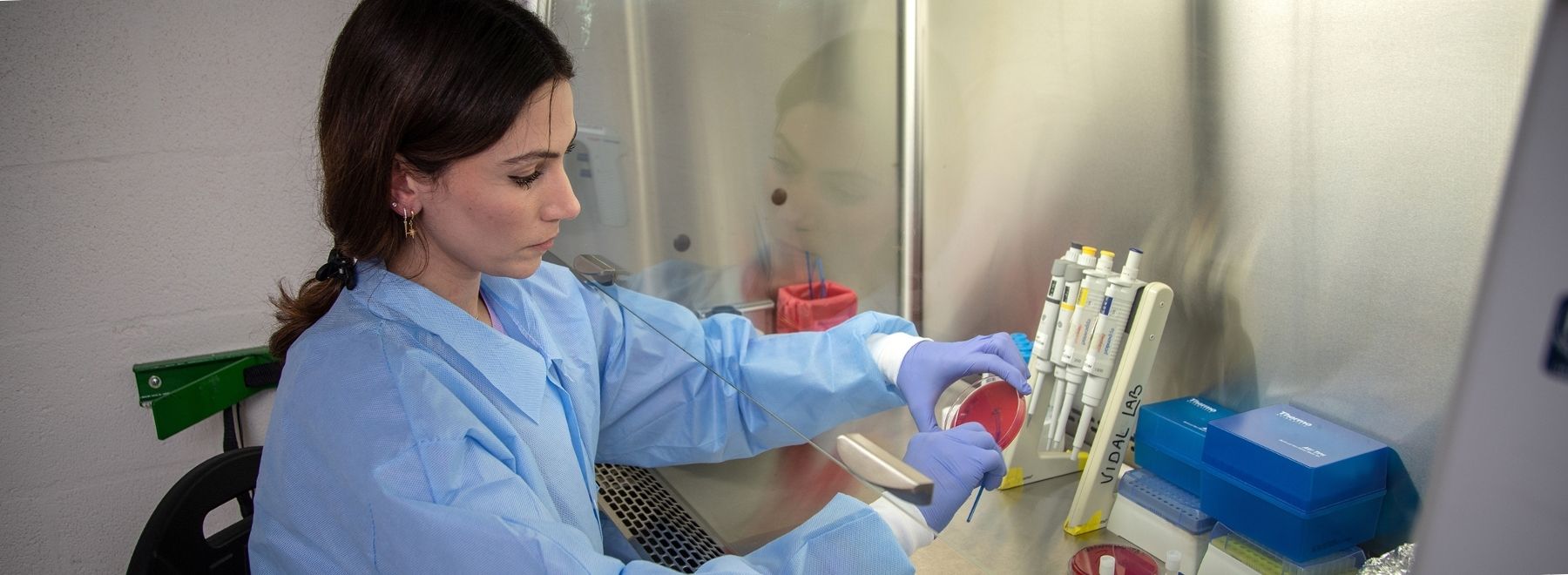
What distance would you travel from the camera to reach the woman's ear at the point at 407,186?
0.95 m

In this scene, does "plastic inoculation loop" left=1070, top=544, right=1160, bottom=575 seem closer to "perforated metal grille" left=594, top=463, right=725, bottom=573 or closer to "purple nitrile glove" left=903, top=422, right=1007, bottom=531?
"purple nitrile glove" left=903, top=422, right=1007, bottom=531

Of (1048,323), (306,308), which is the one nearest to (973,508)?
(1048,323)

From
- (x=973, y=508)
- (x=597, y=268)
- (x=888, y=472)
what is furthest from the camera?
(x=597, y=268)

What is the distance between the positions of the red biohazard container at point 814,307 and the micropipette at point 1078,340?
0.85 ft

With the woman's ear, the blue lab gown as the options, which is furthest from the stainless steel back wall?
the woman's ear

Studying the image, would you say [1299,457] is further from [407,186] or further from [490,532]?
[407,186]

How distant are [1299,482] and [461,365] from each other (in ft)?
2.76

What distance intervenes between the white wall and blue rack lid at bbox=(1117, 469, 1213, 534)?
1.53 metres

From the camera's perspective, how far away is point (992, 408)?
856mm

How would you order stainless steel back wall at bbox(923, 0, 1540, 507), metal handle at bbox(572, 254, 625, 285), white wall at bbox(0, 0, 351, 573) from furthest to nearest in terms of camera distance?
white wall at bbox(0, 0, 351, 573)
metal handle at bbox(572, 254, 625, 285)
stainless steel back wall at bbox(923, 0, 1540, 507)

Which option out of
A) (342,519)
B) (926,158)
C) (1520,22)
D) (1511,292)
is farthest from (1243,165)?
(342,519)

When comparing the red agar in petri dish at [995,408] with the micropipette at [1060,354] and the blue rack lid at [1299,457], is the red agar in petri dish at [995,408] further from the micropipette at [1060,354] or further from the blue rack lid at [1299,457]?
the blue rack lid at [1299,457]

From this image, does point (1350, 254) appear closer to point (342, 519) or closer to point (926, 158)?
point (926, 158)

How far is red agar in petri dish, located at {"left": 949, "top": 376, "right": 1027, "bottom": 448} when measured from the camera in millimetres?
834
